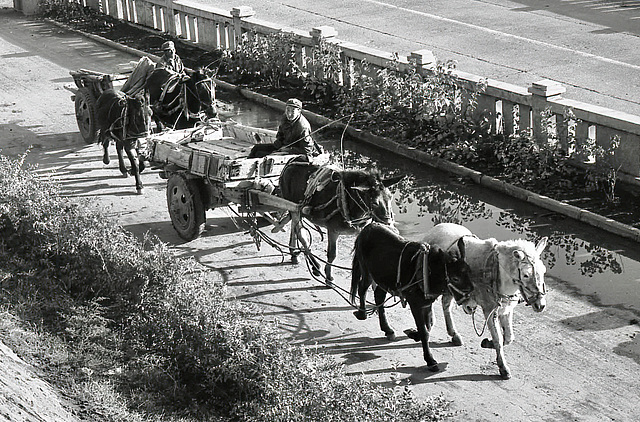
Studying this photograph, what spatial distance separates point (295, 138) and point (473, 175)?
157 inches

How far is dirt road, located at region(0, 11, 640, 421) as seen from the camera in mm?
11039

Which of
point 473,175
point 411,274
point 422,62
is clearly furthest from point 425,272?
point 422,62

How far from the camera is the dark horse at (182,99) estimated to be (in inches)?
718

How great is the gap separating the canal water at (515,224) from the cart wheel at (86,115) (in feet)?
15.3

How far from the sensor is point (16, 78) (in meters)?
25.5

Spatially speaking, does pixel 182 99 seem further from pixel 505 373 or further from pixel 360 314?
pixel 505 373

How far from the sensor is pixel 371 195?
1280cm

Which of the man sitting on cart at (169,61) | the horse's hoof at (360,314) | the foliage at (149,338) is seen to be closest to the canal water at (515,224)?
the horse's hoof at (360,314)

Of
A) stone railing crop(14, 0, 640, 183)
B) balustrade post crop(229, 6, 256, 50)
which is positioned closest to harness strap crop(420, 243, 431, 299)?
stone railing crop(14, 0, 640, 183)

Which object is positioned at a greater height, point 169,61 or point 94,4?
point 169,61

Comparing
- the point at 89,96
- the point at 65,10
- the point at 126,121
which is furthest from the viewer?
the point at 65,10

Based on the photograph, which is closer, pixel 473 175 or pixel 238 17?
pixel 473 175

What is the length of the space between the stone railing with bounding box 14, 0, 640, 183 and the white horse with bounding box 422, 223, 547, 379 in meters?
5.13

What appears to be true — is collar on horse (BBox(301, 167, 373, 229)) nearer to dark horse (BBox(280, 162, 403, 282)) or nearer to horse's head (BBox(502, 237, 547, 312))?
dark horse (BBox(280, 162, 403, 282))
